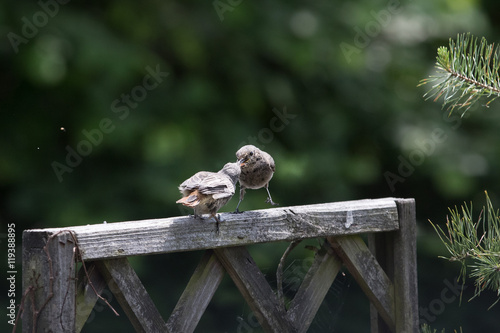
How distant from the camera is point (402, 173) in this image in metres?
6.11

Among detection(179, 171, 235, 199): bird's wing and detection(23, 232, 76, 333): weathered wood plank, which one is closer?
detection(23, 232, 76, 333): weathered wood plank

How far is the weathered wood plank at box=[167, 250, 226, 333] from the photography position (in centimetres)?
208

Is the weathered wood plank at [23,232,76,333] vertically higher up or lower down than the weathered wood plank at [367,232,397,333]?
higher up

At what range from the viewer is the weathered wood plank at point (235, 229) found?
1.92 metres

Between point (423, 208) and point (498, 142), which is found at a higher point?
point (498, 142)

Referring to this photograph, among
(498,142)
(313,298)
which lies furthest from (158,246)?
(498,142)

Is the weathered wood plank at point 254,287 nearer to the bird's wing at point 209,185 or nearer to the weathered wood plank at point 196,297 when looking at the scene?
the weathered wood plank at point 196,297

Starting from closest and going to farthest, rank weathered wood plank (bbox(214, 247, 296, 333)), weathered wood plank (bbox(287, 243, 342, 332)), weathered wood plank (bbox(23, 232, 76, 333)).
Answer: weathered wood plank (bbox(23, 232, 76, 333)) < weathered wood plank (bbox(214, 247, 296, 333)) < weathered wood plank (bbox(287, 243, 342, 332))

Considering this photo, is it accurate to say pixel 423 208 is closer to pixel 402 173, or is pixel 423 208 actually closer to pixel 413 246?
pixel 402 173

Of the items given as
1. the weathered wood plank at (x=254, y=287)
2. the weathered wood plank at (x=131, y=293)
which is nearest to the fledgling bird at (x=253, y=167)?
the weathered wood plank at (x=254, y=287)

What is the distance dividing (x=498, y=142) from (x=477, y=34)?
98 cm

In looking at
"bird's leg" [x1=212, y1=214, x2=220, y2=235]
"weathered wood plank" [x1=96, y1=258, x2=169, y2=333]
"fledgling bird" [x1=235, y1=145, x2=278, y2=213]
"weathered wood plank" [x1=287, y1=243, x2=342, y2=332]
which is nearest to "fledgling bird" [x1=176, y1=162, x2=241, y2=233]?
"bird's leg" [x1=212, y1=214, x2=220, y2=235]

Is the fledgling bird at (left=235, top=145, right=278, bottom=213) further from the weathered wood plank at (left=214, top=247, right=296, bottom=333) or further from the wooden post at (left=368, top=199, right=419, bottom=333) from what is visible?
the weathered wood plank at (left=214, top=247, right=296, bottom=333)

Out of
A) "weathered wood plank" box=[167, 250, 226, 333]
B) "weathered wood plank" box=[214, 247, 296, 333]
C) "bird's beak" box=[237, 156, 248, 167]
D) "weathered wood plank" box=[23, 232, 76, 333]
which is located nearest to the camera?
"weathered wood plank" box=[23, 232, 76, 333]
